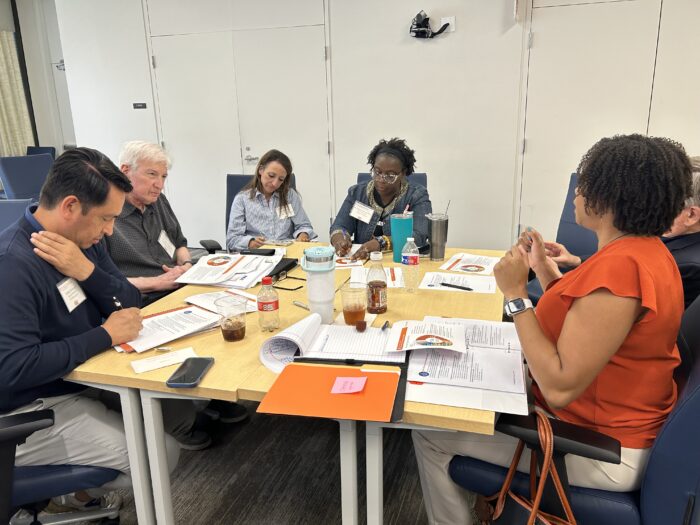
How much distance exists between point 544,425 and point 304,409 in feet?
1.83

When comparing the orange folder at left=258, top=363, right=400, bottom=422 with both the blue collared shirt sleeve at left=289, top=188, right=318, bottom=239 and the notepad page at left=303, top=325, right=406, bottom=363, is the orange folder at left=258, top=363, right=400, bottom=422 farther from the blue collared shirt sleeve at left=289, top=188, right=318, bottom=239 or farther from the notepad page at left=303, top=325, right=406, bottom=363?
the blue collared shirt sleeve at left=289, top=188, right=318, bottom=239

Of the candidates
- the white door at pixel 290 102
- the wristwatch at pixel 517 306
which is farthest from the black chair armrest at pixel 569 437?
the white door at pixel 290 102

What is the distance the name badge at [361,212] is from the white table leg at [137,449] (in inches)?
65.6

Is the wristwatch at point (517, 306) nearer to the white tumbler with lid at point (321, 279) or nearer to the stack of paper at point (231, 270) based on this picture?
the white tumbler with lid at point (321, 279)

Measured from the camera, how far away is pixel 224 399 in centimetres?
129

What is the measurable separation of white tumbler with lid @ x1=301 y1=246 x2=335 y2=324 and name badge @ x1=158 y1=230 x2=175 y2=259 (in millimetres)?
1163

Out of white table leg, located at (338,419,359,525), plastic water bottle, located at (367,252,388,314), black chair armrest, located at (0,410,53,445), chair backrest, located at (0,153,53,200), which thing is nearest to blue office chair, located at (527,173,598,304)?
plastic water bottle, located at (367,252,388,314)

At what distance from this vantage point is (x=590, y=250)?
9.29 feet

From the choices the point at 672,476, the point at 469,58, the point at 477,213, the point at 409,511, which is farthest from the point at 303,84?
the point at 672,476

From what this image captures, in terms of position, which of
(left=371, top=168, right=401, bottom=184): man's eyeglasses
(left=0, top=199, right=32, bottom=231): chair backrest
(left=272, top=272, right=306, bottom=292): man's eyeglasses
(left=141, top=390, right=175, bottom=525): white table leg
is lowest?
(left=141, top=390, right=175, bottom=525): white table leg

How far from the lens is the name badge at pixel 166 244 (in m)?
2.53

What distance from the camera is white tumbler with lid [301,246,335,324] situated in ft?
5.40

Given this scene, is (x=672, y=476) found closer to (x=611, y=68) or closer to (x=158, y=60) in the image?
(x=611, y=68)

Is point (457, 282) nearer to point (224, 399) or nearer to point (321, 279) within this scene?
point (321, 279)
